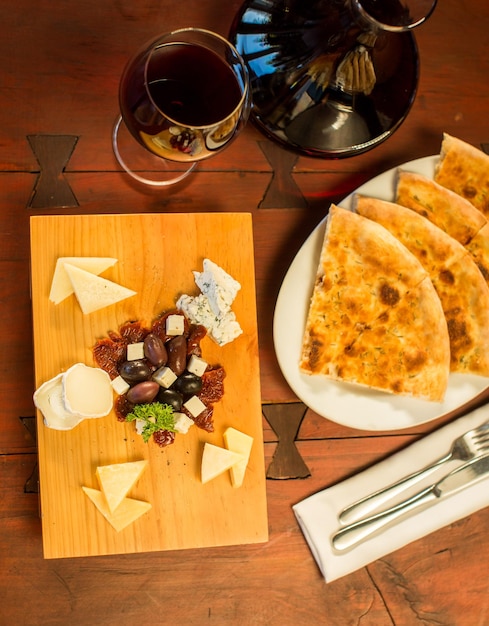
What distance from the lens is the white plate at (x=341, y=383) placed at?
52.5 inches

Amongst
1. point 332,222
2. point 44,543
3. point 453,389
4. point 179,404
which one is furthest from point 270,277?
point 44,543

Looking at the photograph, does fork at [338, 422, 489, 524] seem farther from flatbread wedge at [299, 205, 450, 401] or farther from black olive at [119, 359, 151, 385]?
black olive at [119, 359, 151, 385]

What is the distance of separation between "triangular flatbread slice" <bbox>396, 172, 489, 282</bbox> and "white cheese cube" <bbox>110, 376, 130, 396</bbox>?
0.67m

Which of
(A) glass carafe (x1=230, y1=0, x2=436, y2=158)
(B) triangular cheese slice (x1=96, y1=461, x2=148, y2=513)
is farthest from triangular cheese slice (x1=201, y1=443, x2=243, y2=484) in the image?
(A) glass carafe (x1=230, y1=0, x2=436, y2=158)

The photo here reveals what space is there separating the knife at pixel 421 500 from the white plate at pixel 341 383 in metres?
0.18

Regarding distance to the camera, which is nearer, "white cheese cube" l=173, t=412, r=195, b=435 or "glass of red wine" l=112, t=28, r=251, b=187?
"glass of red wine" l=112, t=28, r=251, b=187

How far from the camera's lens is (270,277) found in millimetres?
1430

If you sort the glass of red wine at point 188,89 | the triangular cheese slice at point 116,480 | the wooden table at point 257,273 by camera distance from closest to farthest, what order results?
1. the glass of red wine at point 188,89
2. the triangular cheese slice at point 116,480
3. the wooden table at point 257,273

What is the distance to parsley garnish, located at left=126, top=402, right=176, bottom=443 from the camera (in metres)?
1.26

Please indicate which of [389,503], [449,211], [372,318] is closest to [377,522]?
[389,503]

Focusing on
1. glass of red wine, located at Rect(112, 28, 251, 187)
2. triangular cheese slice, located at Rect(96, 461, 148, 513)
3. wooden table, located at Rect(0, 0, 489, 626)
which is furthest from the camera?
wooden table, located at Rect(0, 0, 489, 626)

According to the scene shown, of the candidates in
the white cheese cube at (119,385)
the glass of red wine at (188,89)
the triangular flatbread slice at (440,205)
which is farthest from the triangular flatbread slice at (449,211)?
the white cheese cube at (119,385)

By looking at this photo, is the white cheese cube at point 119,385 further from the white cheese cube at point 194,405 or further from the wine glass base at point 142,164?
the wine glass base at point 142,164

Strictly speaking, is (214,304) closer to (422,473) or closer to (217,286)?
(217,286)
